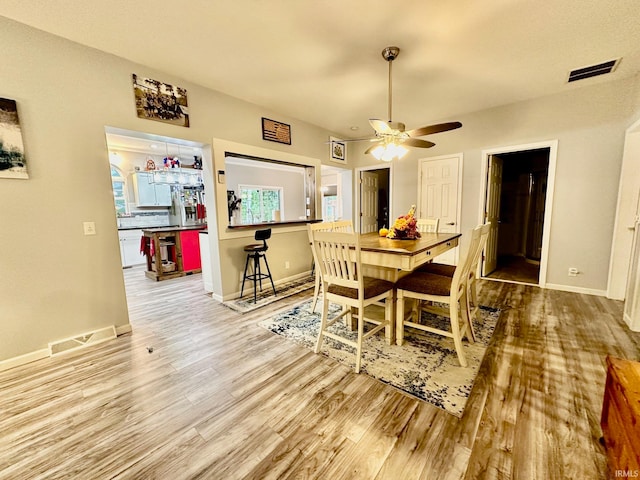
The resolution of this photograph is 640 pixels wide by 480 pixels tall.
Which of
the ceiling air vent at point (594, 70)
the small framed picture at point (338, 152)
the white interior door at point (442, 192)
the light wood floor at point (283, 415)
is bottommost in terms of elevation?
the light wood floor at point (283, 415)

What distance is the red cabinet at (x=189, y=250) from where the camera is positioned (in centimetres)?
488

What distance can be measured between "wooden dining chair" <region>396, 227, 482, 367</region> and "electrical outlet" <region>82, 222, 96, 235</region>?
9.53ft

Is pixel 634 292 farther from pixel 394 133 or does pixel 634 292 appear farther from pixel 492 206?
pixel 394 133

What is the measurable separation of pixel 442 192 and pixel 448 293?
296cm

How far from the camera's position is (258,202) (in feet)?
26.2

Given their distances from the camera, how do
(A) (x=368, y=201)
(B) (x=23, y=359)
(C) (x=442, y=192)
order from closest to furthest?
(B) (x=23, y=359) < (C) (x=442, y=192) < (A) (x=368, y=201)

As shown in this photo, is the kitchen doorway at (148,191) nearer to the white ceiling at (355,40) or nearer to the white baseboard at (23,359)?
the white baseboard at (23,359)

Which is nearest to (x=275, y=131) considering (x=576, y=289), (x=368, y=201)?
(x=368, y=201)

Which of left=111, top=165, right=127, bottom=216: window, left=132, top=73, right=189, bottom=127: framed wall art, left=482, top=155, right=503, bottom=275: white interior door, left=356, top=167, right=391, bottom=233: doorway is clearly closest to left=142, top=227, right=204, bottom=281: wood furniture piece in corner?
left=111, top=165, right=127, bottom=216: window

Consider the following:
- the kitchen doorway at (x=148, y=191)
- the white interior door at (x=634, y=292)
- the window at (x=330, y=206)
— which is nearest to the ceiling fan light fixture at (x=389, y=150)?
the white interior door at (x=634, y=292)

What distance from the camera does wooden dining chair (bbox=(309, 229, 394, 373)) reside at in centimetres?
195

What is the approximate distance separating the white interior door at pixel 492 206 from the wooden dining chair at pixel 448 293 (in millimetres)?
2462

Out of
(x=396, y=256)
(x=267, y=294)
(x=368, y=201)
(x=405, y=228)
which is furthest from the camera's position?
(x=368, y=201)

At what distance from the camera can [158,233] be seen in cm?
453
